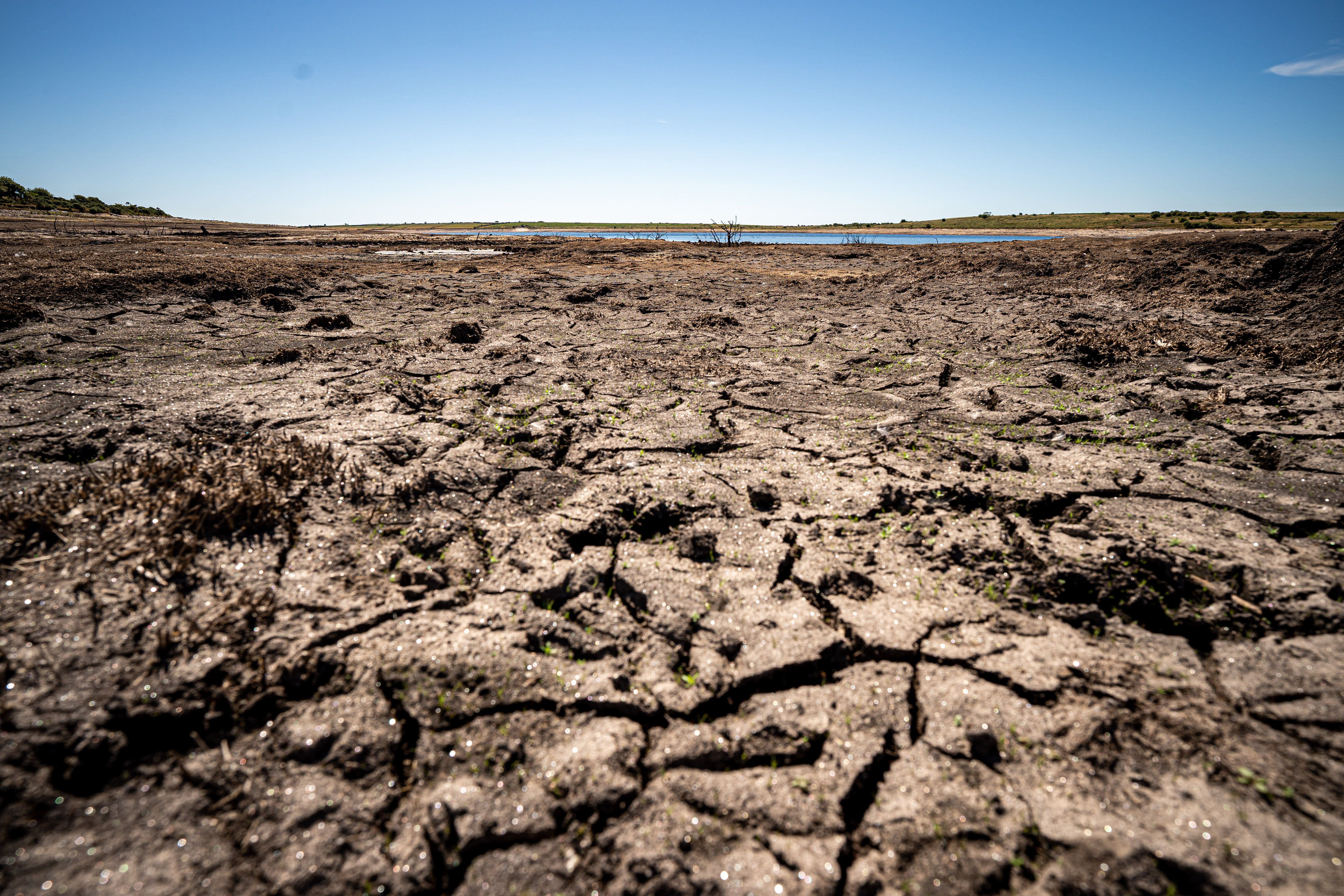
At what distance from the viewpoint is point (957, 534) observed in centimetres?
335

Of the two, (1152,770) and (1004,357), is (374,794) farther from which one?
(1004,357)

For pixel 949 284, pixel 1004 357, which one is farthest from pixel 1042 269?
pixel 1004 357

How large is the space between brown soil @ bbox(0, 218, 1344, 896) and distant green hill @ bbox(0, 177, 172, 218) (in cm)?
5537

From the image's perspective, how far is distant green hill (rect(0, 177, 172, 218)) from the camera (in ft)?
129

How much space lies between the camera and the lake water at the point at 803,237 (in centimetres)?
4097

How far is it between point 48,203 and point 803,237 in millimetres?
65858

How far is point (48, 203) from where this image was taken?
1650 inches

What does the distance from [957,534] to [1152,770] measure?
5.03ft

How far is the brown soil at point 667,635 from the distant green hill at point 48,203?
5537 centimetres

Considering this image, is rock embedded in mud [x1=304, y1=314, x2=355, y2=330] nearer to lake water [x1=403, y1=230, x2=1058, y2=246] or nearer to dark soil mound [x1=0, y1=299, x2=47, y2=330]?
Answer: dark soil mound [x1=0, y1=299, x2=47, y2=330]

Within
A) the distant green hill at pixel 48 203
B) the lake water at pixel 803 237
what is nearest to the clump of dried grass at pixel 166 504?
the lake water at pixel 803 237

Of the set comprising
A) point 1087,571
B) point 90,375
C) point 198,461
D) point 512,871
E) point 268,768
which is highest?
point 90,375

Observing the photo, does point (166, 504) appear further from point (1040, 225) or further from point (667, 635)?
point (1040, 225)

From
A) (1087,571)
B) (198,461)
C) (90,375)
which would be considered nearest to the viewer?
(1087,571)
